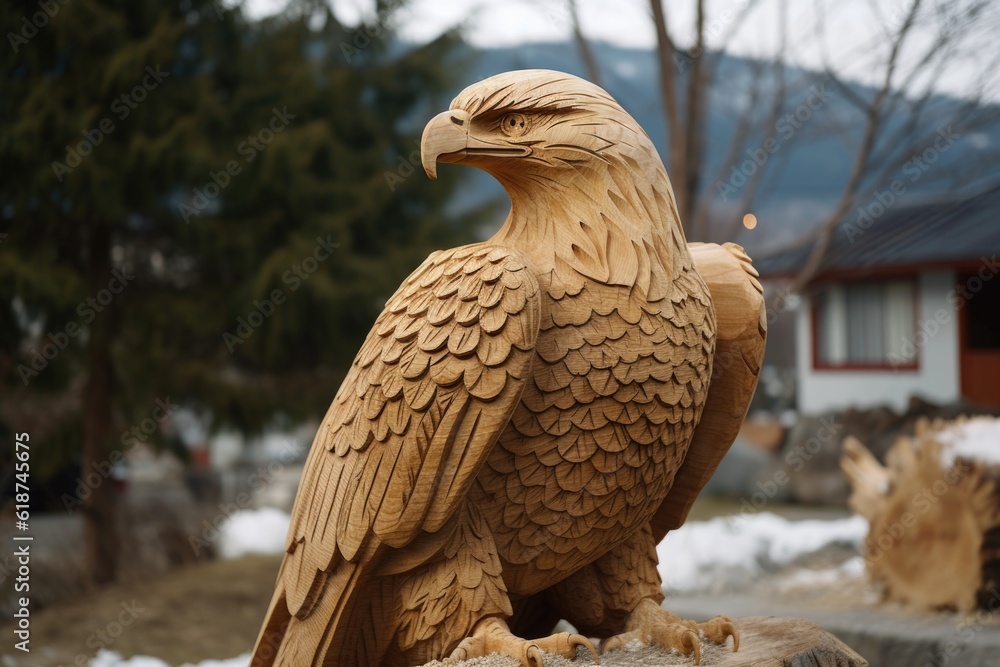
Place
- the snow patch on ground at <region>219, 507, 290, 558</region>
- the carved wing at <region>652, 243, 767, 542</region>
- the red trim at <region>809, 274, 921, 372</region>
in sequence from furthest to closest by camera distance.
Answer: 1. the red trim at <region>809, 274, 921, 372</region>
2. the snow patch on ground at <region>219, 507, 290, 558</region>
3. the carved wing at <region>652, 243, 767, 542</region>

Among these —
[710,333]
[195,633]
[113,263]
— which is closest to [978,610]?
[710,333]

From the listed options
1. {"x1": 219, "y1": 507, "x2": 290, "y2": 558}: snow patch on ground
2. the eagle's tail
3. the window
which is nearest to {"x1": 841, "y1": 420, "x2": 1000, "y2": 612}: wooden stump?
the eagle's tail

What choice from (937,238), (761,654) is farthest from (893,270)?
(761,654)

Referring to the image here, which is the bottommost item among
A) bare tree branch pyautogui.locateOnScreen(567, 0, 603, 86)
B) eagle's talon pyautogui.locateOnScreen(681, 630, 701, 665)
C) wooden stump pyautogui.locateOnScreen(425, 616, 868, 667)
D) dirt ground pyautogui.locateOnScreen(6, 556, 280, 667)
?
dirt ground pyautogui.locateOnScreen(6, 556, 280, 667)

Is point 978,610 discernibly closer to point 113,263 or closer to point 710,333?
point 710,333

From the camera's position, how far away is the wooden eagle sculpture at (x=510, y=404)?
1.91 metres

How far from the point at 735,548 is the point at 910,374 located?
5.98 metres

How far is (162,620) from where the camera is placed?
662 centimetres

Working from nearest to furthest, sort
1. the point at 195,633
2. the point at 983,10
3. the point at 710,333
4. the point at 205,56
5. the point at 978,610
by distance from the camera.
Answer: the point at 710,333 → the point at 978,610 → the point at 983,10 → the point at 195,633 → the point at 205,56

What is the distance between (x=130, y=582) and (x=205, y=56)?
451 centimetres

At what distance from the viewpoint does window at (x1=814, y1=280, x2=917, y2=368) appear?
12.2 metres

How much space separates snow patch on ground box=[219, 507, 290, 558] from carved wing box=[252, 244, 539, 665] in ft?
22.1

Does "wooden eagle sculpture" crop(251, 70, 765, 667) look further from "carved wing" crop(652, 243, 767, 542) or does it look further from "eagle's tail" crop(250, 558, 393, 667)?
"carved wing" crop(652, 243, 767, 542)

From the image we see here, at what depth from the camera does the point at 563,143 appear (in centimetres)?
202
